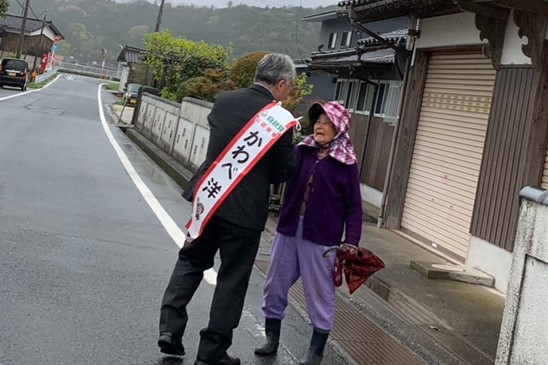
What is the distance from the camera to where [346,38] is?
3128 cm

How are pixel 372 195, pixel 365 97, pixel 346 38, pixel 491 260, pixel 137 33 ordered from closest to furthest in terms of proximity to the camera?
pixel 491 260
pixel 372 195
pixel 365 97
pixel 346 38
pixel 137 33

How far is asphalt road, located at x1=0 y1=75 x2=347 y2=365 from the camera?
14.2 ft

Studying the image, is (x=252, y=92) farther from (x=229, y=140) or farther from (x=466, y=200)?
(x=466, y=200)

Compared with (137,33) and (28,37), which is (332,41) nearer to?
(28,37)

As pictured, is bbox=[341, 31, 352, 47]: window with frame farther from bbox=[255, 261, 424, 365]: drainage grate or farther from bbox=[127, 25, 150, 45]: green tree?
bbox=[127, 25, 150, 45]: green tree

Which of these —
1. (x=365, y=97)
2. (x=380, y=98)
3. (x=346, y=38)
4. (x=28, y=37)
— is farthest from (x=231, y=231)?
(x=28, y=37)

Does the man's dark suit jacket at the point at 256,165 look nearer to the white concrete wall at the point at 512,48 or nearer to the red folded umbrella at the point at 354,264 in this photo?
the red folded umbrella at the point at 354,264

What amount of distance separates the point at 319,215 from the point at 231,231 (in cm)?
71

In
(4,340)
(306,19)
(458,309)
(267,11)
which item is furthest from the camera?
(267,11)

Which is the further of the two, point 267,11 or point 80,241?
point 267,11

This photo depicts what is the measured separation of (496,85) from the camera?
28.1 ft

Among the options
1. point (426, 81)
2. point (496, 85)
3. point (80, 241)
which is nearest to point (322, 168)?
point (80, 241)

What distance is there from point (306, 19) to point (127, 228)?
27.7m

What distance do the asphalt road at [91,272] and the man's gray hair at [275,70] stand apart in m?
1.90
